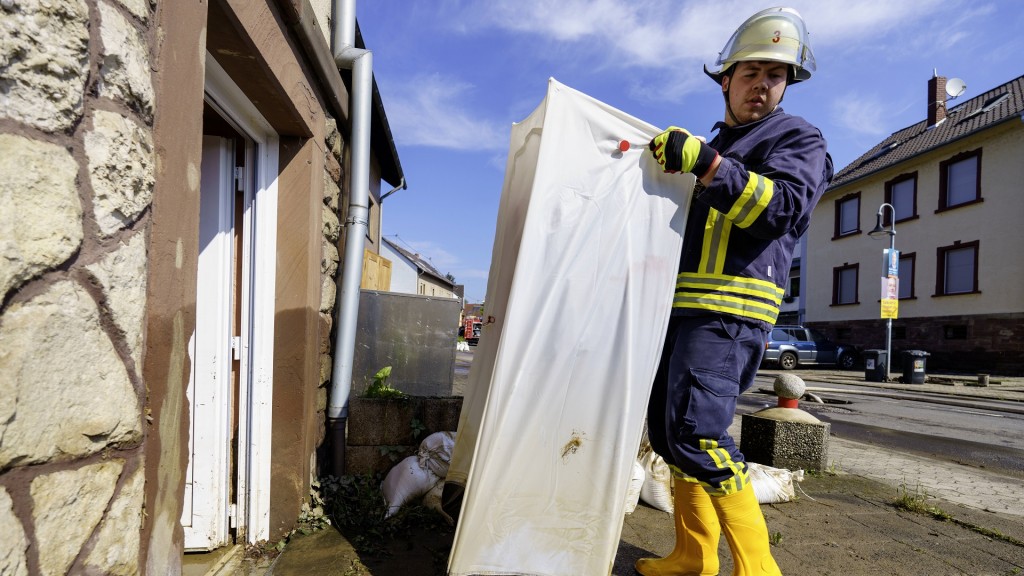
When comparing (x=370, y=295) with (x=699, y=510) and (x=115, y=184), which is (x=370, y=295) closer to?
(x=699, y=510)

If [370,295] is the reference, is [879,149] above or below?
above

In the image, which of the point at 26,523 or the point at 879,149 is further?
the point at 879,149

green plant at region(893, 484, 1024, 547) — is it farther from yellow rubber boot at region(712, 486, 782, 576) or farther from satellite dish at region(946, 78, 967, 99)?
satellite dish at region(946, 78, 967, 99)

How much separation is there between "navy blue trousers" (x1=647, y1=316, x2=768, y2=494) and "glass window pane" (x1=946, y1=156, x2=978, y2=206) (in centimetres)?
2059

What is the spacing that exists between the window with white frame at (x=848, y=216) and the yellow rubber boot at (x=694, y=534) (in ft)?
76.3

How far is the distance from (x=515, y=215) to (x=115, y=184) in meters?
1.47

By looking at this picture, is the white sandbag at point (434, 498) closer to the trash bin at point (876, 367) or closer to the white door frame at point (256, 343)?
the white door frame at point (256, 343)

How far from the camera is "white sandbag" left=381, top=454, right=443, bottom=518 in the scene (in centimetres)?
290

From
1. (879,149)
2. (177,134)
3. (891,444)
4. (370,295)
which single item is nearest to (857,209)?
(879,149)

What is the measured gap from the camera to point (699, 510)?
2.18 meters

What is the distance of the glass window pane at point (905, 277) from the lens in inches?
768

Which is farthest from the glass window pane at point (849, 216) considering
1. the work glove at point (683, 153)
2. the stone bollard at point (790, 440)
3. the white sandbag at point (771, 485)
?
the work glove at point (683, 153)

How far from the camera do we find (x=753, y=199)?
182 centimetres

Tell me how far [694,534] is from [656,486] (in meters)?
1.01
